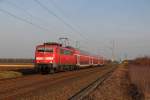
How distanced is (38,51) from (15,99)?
21.5m

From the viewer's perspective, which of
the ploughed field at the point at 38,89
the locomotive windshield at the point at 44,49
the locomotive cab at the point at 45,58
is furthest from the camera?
the locomotive windshield at the point at 44,49

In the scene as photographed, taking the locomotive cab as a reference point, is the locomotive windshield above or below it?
above

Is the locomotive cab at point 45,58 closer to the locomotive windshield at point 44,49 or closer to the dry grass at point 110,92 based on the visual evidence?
the locomotive windshield at point 44,49

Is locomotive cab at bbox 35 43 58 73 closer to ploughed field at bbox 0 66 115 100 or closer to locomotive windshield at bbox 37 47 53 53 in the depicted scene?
locomotive windshield at bbox 37 47 53 53

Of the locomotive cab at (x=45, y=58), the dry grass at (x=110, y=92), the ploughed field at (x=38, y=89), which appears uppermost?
the locomotive cab at (x=45, y=58)

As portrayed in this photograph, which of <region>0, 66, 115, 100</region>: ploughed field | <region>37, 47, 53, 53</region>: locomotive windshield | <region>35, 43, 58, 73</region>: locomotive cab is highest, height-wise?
<region>37, 47, 53, 53</region>: locomotive windshield

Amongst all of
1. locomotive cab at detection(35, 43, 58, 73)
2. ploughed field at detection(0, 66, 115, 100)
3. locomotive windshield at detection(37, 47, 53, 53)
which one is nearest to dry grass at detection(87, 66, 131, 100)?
ploughed field at detection(0, 66, 115, 100)

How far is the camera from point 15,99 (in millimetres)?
12664

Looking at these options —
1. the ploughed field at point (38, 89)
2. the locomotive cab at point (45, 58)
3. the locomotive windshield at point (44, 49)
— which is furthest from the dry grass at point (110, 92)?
the locomotive windshield at point (44, 49)

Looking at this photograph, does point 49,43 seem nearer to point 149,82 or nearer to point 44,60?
point 44,60

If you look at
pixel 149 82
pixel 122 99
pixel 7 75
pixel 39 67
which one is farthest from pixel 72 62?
pixel 122 99

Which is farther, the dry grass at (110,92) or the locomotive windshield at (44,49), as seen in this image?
the locomotive windshield at (44,49)

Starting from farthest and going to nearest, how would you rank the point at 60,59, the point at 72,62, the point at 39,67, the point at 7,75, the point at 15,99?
the point at 72,62, the point at 60,59, the point at 39,67, the point at 7,75, the point at 15,99

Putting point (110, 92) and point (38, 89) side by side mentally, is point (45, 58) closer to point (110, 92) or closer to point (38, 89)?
point (38, 89)
